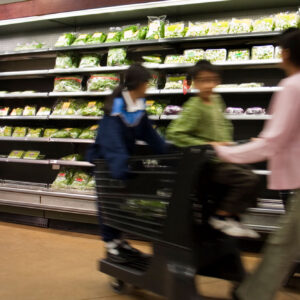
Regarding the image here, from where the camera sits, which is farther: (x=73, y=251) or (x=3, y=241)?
(x=3, y=241)

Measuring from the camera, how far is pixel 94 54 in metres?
4.53

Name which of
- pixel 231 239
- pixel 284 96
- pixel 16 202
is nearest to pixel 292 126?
pixel 284 96

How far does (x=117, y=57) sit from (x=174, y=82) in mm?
711

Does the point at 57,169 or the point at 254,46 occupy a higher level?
the point at 254,46

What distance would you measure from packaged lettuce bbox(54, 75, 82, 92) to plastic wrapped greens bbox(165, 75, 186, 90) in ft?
3.67

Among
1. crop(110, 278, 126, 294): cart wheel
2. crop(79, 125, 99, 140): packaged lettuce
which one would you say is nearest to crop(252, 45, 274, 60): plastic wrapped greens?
crop(79, 125, 99, 140): packaged lettuce

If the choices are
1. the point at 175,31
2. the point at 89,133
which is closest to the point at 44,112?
the point at 89,133

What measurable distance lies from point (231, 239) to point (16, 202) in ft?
10.2

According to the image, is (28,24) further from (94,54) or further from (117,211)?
(117,211)

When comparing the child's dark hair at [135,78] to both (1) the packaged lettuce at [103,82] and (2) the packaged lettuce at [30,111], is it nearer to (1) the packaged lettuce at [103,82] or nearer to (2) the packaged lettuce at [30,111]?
(1) the packaged lettuce at [103,82]

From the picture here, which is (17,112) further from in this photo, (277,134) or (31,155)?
(277,134)

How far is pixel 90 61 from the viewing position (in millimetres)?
4438

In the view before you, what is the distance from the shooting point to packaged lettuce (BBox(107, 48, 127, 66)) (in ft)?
13.9

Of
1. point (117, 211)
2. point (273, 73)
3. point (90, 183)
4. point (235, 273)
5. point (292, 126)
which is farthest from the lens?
point (90, 183)
